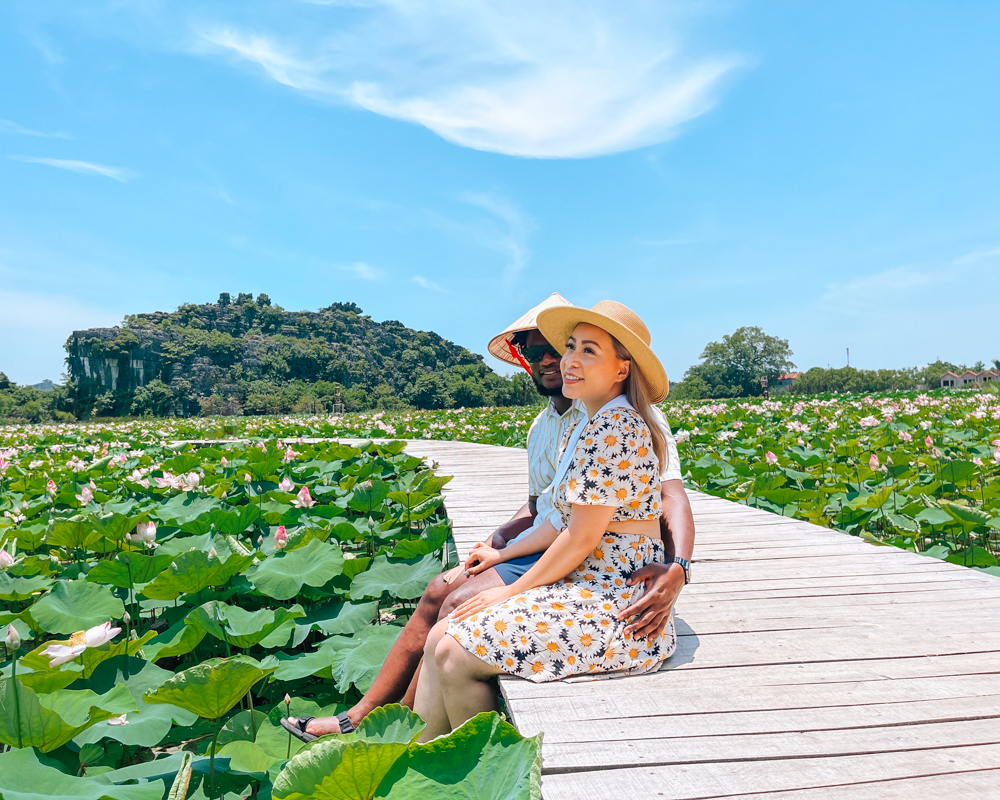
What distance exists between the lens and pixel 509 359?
8.66ft

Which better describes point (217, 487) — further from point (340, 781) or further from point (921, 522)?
point (921, 522)

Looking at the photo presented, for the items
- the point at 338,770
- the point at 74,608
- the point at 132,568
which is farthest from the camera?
the point at 132,568

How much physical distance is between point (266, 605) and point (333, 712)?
0.93m

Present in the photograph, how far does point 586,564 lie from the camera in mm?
1551

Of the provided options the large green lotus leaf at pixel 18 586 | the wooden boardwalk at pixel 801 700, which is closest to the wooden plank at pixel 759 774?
the wooden boardwalk at pixel 801 700

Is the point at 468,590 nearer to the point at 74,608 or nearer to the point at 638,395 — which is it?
the point at 638,395

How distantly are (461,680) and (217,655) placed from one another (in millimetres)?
1186

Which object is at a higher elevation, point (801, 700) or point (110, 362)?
point (110, 362)

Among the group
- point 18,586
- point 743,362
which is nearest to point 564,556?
point 18,586

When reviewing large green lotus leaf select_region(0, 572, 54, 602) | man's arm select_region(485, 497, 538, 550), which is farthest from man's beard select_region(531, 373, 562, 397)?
large green lotus leaf select_region(0, 572, 54, 602)

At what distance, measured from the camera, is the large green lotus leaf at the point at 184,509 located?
3113 millimetres

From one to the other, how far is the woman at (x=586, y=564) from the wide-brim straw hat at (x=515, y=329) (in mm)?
443

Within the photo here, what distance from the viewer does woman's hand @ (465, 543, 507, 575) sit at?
1747 mm

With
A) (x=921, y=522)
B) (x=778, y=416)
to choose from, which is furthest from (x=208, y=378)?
(x=921, y=522)
